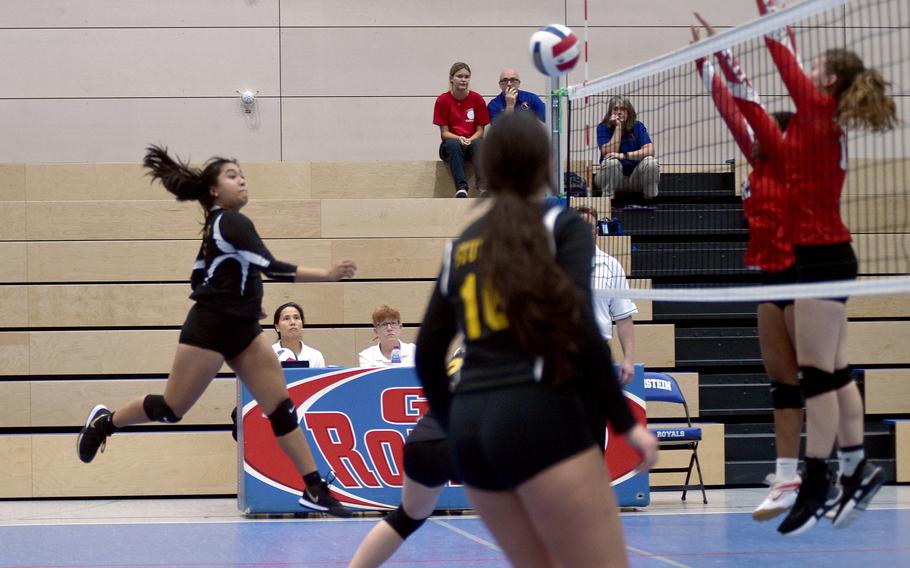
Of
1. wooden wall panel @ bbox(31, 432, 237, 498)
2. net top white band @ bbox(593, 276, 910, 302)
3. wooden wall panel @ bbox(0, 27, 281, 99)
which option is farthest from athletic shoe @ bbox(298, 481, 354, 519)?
wooden wall panel @ bbox(0, 27, 281, 99)

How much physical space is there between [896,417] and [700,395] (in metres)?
1.69

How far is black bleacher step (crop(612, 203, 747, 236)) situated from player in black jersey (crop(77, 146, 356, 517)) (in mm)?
5376

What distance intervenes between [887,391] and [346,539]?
16.9 ft

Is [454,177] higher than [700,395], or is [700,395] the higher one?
[454,177]

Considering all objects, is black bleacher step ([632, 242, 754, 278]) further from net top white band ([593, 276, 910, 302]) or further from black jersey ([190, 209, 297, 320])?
net top white band ([593, 276, 910, 302])

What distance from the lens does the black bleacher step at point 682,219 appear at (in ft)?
34.1

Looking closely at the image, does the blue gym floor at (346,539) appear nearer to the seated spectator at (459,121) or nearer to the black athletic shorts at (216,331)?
the black athletic shorts at (216,331)

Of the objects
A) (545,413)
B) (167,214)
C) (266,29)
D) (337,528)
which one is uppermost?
(266,29)

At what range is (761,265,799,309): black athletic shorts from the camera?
4461 mm

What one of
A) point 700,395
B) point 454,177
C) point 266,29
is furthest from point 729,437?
point 266,29

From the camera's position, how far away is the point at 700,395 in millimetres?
9734

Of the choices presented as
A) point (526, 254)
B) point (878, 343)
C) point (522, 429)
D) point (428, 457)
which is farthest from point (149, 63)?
point (522, 429)

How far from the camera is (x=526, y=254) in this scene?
2.66 metres

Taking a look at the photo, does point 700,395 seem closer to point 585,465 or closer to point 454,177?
point 454,177
